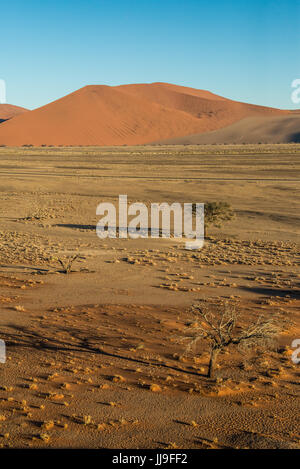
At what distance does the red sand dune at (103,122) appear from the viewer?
5940 inches

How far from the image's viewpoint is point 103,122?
Result: 163 m

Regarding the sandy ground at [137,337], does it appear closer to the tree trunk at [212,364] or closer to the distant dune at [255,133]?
the tree trunk at [212,364]

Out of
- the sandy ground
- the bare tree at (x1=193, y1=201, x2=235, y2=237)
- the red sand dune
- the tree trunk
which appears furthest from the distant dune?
the tree trunk

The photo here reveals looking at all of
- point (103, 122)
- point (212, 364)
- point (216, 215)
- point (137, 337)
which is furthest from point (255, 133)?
point (212, 364)

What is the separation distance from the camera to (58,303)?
58.9 ft

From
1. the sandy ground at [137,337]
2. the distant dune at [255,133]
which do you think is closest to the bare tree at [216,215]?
the sandy ground at [137,337]

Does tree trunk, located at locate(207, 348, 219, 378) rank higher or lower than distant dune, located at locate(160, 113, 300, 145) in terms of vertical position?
lower

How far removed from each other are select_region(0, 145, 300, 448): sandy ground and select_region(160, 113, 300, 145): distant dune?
111 meters

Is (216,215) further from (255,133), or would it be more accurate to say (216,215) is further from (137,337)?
(255,133)

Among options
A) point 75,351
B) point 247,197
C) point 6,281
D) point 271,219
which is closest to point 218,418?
point 75,351

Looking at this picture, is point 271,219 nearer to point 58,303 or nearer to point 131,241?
point 131,241

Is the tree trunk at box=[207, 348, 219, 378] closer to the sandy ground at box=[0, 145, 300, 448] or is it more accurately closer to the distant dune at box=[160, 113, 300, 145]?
the sandy ground at box=[0, 145, 300, 448]

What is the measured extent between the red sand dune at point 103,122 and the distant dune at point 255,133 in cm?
1030

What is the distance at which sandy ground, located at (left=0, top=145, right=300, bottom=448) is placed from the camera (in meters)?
9.52
